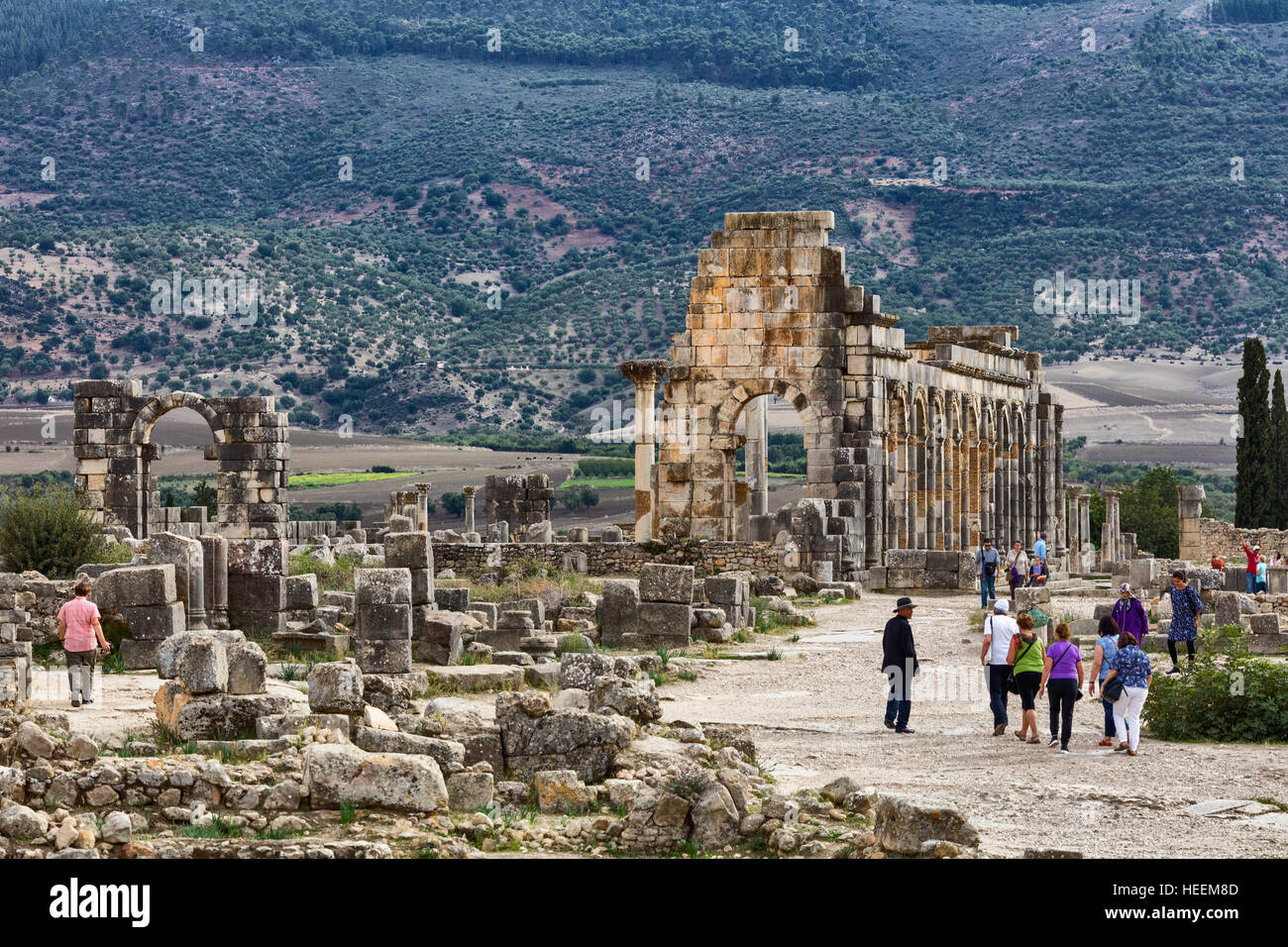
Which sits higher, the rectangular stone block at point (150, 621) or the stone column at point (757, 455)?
the stone column at point (757, 455)

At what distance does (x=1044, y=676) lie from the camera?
1894 cm

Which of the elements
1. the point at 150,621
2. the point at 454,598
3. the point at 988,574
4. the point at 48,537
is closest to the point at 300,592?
the point at 454,598

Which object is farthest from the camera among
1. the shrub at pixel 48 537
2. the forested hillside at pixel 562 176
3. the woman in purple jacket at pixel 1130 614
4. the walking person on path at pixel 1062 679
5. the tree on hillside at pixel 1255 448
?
the forested hillside at pixel 562 176

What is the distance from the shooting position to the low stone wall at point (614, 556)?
123 ft

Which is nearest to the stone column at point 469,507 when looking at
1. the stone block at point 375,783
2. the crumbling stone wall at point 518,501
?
the crumbling stone wall at point 518,501

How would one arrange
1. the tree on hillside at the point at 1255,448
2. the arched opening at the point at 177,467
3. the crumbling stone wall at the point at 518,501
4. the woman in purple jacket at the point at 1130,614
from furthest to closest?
the tree on hillside at the point at 1255,448 → the crumbling stone wall at the point at 518,501 → the arched opening at the point at 177,467 → the woman in purple jacket at the point at 1130,614

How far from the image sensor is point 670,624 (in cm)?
2631

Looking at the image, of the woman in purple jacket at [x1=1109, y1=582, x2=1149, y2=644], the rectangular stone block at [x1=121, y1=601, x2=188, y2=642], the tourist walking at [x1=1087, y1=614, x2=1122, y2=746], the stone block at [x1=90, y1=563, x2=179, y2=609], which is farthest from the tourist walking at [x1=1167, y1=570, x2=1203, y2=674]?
the stone block at [x1=90, y1=563, x2=179, y2=609]

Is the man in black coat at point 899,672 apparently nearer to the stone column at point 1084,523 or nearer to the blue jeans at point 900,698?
the blue jeans at point 900,698

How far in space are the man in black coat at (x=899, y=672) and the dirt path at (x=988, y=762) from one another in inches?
7.2
